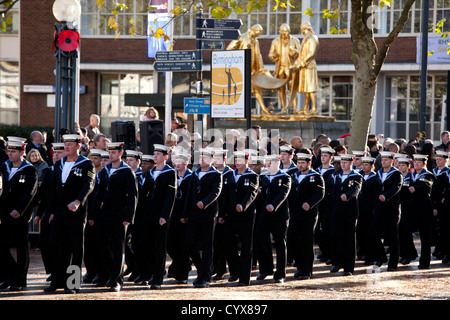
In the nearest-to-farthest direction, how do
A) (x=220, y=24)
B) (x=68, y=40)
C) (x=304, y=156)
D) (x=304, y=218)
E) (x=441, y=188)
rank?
(x=304, y=218)
(x=304, y=156)
(x=68, y=40)
(x=441, y=188)
(x=220, y=24)

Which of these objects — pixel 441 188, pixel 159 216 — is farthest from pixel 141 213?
pixel 441 188

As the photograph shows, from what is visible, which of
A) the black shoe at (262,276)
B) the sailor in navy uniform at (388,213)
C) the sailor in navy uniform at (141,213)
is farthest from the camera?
the sailor in navy uniform at (388,213)

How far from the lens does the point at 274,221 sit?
12.5 metres

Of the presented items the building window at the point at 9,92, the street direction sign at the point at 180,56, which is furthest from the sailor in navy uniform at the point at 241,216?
the building window at the point at 9,92

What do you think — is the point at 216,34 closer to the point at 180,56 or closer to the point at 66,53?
the point at 180,56

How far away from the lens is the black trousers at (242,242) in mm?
12127

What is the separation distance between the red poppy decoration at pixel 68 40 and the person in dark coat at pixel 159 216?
3613 mm

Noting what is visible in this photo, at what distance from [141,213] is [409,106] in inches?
1085

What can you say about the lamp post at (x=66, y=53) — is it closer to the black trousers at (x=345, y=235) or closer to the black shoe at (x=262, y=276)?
the black shoe at (x=262, y=276)

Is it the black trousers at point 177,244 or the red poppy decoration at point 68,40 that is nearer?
the black trousers at point 177,244

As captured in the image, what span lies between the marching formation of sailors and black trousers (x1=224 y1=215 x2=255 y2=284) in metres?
0.02

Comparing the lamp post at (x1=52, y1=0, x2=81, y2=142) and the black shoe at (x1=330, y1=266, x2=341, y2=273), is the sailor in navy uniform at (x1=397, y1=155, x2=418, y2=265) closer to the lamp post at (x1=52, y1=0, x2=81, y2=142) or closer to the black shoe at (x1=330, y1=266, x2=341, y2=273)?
the black shoe at (x1=330, y1=266, x2=341, y2=273)

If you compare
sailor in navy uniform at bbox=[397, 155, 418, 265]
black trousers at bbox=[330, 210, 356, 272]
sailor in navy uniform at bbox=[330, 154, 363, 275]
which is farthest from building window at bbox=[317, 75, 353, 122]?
black trousers at bbox=[330, 210, 356, 272]

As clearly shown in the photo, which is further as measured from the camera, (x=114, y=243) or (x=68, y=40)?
(x=68, y=40)
